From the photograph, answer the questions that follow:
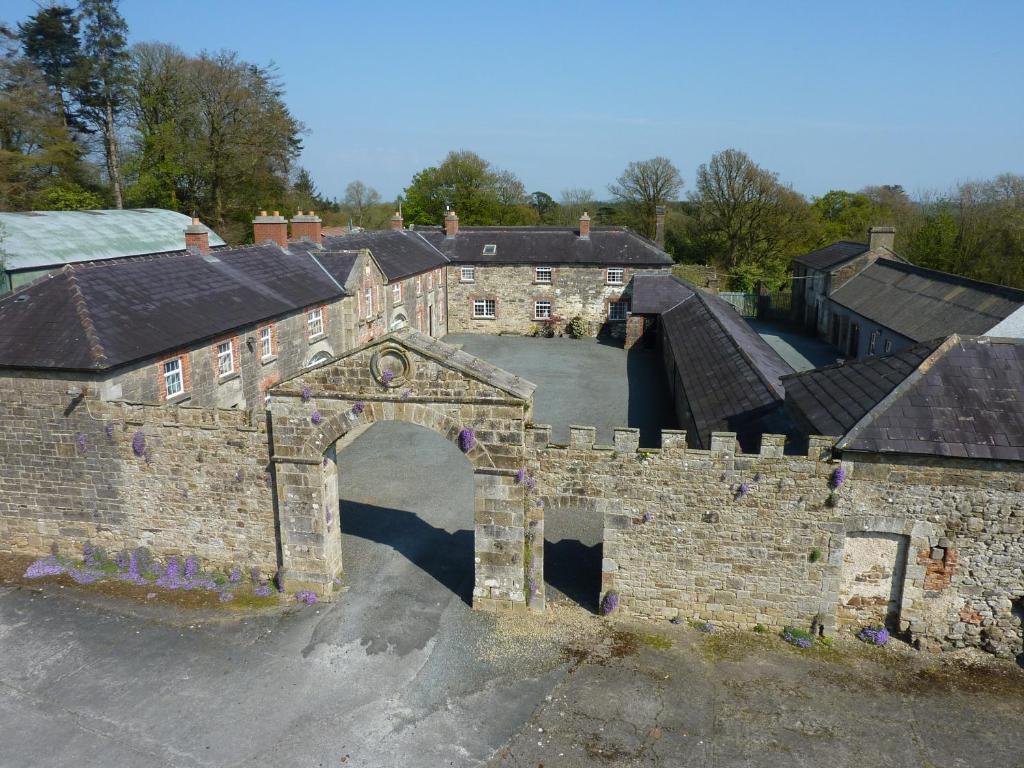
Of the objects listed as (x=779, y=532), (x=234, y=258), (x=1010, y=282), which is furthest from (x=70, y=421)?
(x=1010, y=282)

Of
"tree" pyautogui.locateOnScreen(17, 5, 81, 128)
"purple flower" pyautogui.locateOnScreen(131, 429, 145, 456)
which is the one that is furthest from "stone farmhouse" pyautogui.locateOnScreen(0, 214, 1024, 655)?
"tree" pyautogui.locateOnScreen(17, 5, 81, 128)

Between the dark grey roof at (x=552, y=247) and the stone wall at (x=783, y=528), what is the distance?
3029cm

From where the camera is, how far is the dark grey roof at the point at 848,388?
1171cm

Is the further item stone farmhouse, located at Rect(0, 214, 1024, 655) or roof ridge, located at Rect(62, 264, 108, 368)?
roof ridge, located at Rect(62, 264, 108, 368)

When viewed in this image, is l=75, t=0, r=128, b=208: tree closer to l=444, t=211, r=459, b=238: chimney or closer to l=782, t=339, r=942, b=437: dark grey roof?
l=444, t=211, r=459, b=238: chimney

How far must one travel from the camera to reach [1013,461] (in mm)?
10656

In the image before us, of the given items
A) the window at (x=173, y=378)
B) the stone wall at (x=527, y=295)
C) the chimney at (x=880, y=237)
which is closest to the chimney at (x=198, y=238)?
the window at (x=173, y=378)

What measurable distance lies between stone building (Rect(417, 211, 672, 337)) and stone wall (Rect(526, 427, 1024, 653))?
28886 millimetres

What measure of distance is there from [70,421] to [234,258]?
10714 mm

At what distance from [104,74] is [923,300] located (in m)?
49.3

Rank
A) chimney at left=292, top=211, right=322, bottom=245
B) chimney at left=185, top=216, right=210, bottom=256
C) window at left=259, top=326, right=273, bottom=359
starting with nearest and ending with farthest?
1. window at left=259, top=326, right=273, bottom=359
2. chimney at left=185, top=216, right=210, bottom=256
3. chimney at left=292, top=211, right=322, bottom=245

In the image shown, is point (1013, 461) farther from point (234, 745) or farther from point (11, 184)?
point (11, 184)

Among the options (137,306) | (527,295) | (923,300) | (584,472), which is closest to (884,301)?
(923,300)

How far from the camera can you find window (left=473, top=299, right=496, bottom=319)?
4278 centimetres
